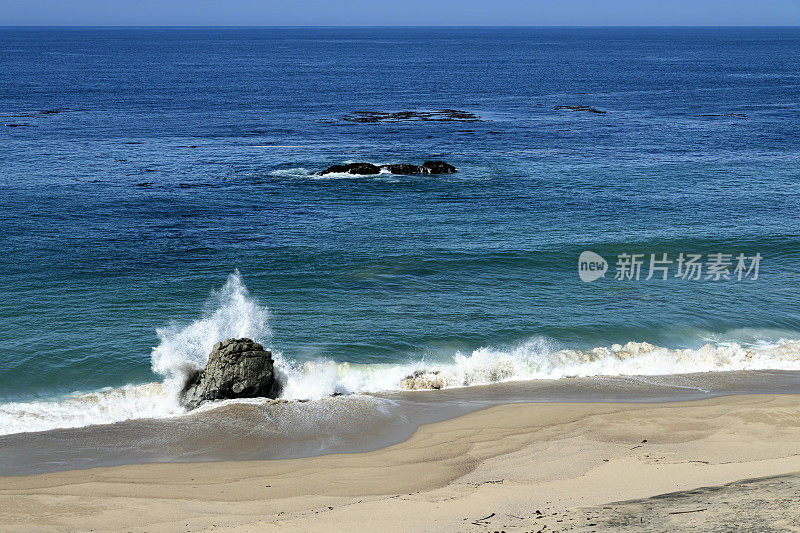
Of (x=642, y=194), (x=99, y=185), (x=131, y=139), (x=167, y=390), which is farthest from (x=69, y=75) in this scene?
(x=167, y=390)

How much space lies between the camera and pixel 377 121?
208 feet

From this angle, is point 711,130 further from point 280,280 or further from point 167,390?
point 167,390

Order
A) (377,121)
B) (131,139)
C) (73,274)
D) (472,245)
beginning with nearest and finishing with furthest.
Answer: (73,274) → (472,245) → (131,139) → (377,121)

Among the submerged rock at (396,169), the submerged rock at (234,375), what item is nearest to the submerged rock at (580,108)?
the submerged rock at (396,169)

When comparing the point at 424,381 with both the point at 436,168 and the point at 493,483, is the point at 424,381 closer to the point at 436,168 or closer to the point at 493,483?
the point at 493,483

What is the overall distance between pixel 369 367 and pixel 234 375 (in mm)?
4110

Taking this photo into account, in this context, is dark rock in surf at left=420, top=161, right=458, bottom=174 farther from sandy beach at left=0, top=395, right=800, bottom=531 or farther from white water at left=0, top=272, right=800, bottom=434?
sandy beach at left=0, top=395, right=800, bottom=531

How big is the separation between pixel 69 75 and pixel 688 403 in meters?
107

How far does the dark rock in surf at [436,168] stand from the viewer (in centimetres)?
4259

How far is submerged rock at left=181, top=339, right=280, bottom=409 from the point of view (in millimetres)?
17141

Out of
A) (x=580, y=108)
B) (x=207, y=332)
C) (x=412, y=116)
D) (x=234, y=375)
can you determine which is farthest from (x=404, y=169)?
(x=580, y=108)

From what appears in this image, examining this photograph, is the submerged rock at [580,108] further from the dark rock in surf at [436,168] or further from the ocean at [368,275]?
the dark rock in surf at [436,168]

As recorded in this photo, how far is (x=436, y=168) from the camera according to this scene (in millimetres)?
42688

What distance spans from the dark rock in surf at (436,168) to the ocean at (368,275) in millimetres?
920
